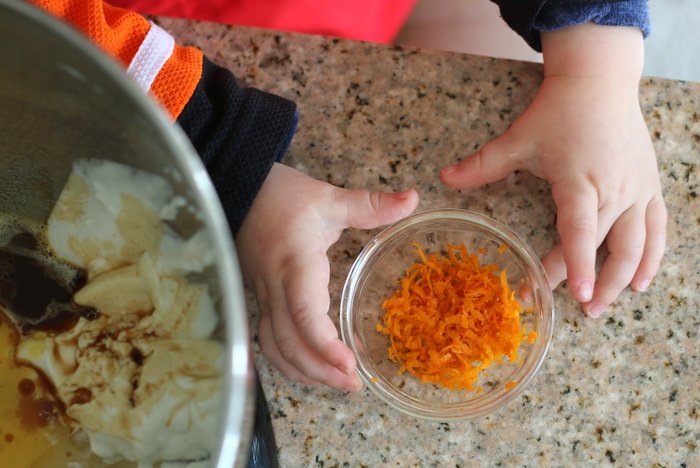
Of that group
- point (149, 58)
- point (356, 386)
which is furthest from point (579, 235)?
point (149, 58)

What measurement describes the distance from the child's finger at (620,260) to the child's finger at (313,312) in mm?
239

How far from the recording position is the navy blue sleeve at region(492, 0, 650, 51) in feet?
2.20

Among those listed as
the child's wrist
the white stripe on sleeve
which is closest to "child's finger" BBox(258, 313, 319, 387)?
the white stripe on sleeve

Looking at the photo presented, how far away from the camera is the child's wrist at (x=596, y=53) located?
2.24 ft

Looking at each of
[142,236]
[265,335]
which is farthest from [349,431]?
[142,236]

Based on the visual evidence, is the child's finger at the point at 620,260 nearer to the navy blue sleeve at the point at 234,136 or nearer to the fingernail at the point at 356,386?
the fingernail at the point at 356,386

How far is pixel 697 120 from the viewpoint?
2.33 ft

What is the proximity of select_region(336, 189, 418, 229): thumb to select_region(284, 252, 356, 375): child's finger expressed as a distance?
0.05m

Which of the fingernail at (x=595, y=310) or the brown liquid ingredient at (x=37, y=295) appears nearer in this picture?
the brown liquid ingredient at (x=37, y=295)

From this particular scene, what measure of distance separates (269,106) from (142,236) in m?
0.30

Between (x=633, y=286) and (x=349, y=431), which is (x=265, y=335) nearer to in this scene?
(x=349, y=431)

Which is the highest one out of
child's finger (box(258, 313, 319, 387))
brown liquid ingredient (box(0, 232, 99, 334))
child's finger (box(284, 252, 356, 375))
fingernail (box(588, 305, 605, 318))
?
fingernail (box(588, 305, 605, 318))

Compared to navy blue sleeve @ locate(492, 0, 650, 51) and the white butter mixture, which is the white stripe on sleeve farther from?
navy blue sleeve @ locate(492, 0, 650, 51)

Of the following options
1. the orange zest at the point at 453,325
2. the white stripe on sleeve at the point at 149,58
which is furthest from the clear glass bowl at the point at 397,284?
the white stripe on sleeve at the point at 149,58
